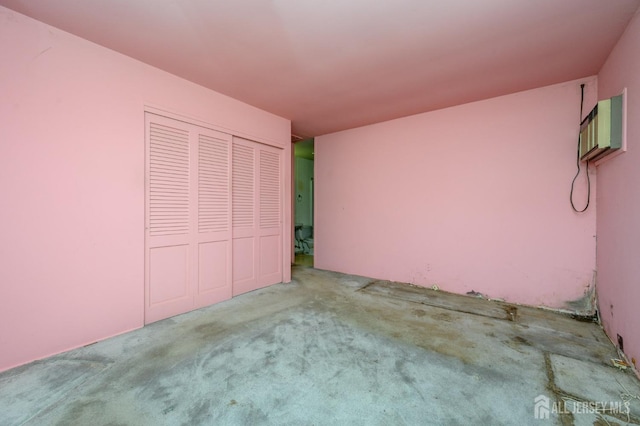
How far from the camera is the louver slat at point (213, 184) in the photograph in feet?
10.6

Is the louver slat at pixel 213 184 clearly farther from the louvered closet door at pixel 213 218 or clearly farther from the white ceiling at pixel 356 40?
the white ceiling at pixel 356 40

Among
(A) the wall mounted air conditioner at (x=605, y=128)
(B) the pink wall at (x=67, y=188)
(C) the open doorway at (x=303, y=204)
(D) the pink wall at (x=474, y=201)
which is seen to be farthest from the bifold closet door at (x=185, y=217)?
(A) the wall mounted air conditioner at (x=605, y=128)

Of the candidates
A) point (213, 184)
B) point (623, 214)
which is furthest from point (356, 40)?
point (623, 214)

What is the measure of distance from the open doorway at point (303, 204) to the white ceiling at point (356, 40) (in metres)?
3.63

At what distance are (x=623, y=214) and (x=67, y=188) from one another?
4668 mm

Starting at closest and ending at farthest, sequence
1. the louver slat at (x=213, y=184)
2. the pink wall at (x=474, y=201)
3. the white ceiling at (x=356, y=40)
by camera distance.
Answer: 1. the white ceiling at (x=356, y=40)
2. the pink wall at (x=474, y=201)
3. the louver slat at (x=213, y=184)

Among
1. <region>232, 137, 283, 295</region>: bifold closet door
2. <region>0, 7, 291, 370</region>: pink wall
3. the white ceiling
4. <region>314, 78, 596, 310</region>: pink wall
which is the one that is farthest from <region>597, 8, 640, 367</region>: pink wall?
<region>0, 7, 291, 370</region>: pink wall

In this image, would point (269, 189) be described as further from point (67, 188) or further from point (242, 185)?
point (67, 188)

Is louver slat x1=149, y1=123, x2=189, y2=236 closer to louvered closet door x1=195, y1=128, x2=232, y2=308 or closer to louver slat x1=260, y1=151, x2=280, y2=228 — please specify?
louvered closet door x1=195, y1=128, x2=232, y2=308

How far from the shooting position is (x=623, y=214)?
2.19 m

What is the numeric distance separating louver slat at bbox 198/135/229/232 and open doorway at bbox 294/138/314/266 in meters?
3.22

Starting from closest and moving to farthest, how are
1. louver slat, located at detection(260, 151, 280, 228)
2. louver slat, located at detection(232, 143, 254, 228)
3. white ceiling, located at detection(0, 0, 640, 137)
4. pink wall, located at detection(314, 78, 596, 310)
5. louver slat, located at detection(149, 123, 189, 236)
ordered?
1. white ceiling, located at detection(0, 0, 640, 137)
2. louver slat, located at detection(149, 123, 189, 236)
3. pink wall, located at detection(314, 78, 596, 310)
4. louver slat, located at detection(232, 143, 254, 228)
5. louver slat, located at detection(260, 151, 280, 228)

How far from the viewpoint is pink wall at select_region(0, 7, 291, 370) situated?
196 cm

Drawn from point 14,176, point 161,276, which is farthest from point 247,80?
point 161,276
